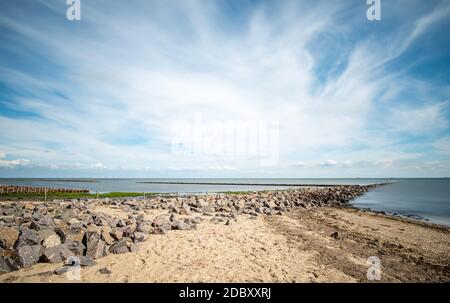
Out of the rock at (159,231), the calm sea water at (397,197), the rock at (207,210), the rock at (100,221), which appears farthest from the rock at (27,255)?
the calm sea water at (397,197)

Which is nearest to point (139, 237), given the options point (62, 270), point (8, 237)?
point (62, 270)

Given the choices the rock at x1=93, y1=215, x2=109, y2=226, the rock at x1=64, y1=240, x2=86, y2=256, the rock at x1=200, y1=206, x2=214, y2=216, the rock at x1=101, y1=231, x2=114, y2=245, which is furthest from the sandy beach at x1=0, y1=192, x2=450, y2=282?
the rock at x1=200, y1=206, x2=214, y2=216

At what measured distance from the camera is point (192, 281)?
20.1ft

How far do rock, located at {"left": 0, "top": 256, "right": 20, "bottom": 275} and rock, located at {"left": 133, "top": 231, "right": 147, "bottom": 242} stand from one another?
3411 mm

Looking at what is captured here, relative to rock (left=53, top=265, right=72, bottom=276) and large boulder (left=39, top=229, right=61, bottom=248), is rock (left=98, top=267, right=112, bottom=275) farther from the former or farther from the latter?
large boulder (left=39, top=229, right=61, bottom=248)

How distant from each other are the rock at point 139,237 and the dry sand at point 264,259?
1.00 feet

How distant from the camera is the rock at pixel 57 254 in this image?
688 cm

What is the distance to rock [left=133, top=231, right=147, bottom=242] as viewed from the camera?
8.99m

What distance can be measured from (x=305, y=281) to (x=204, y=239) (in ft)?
15.5

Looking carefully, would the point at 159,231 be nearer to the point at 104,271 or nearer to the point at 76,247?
the point at 76,247

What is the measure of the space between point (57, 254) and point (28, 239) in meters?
1.35

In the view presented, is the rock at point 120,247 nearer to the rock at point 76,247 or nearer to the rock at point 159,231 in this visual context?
the rock at point 76,247
